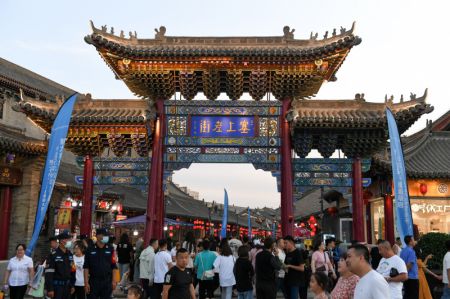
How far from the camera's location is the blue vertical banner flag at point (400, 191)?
12406mm

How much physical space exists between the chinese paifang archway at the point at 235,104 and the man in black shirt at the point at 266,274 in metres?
6.69

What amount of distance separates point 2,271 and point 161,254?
1016 cm

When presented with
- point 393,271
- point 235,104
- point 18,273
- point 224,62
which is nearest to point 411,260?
point 393,271

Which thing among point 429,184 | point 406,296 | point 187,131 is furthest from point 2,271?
point 429,184

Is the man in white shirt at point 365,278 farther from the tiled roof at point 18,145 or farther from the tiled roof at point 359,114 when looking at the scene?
the tiled roof at point 18,145

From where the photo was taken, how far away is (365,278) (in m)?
4.49

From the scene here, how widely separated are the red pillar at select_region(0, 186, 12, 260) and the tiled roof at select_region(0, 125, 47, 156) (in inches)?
70.2

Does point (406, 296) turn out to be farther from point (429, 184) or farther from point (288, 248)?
point (429, 184)

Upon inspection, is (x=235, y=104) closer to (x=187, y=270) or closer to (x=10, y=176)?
(x=10, y=176)

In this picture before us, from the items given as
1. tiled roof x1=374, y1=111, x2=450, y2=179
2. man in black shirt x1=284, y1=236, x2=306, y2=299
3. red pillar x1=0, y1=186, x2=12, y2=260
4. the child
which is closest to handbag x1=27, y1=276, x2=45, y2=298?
man in black shirt x1=284, y1=236, x2=306, y2=299

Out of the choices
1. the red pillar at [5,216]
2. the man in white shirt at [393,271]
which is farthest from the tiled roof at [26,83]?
the man in white shirt at [393,271]

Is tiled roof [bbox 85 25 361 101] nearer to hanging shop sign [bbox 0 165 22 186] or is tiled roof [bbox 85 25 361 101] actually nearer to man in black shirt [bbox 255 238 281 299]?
hanging shop sign [bbox 0 165 22 186]

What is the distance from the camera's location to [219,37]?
17328 mm

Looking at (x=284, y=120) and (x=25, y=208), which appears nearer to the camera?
(x=284, y=120)
